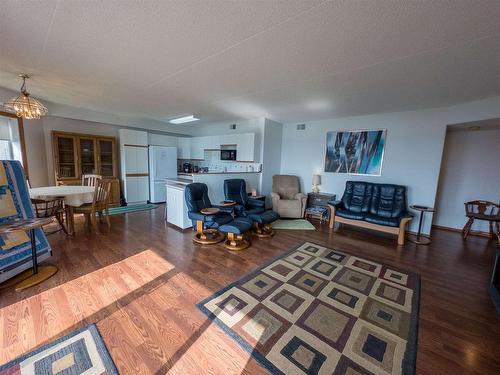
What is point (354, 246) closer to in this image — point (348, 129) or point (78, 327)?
point (348, 129)

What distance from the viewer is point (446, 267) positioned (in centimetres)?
285

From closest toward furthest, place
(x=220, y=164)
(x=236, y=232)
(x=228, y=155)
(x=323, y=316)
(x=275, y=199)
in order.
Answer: (x=323, y=316)
(x=236, y=232)
(x=275, y=199)
(x=228, y=155)
(x=220, y=164)

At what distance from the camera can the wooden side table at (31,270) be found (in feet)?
6.68

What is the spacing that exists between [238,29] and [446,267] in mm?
3901

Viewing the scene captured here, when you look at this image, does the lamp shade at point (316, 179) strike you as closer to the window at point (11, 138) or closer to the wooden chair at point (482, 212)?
the wooden chair at point (482, 212)

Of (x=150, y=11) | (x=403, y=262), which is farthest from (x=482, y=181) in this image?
(x=150, y=11)

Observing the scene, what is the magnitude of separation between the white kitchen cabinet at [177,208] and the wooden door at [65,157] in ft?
9.08

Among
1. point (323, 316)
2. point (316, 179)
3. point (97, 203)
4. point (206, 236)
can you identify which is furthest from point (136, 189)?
point (323, 316)

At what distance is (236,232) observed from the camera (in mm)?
3068

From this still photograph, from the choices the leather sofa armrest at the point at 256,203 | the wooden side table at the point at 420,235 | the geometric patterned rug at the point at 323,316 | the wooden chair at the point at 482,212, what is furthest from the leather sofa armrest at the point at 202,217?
the wooden chair at the point at 482,212

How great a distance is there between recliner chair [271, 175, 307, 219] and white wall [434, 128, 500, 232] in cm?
308

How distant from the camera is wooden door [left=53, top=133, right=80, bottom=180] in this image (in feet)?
15.6

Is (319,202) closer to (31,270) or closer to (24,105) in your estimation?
(31,270)

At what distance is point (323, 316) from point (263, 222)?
1.90 metres
